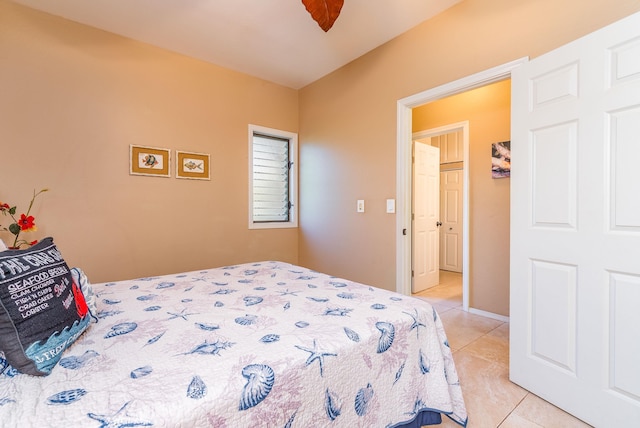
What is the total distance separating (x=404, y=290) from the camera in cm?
271

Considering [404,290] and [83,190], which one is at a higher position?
[83,190]

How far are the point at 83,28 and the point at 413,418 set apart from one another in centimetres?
364

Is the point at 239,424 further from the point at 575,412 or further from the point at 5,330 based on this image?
the point at 575,412

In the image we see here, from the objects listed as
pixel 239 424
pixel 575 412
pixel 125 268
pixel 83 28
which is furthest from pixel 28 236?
pixel 575 412

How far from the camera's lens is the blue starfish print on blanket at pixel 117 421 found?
639mm

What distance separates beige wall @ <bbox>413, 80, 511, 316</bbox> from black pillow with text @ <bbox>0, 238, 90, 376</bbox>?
3236mm

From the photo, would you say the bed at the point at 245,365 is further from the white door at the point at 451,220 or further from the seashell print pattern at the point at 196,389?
the white door at the point at 451,220

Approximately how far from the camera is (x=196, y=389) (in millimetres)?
762

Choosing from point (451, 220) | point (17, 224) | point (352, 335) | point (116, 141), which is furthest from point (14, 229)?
point (451, 220)

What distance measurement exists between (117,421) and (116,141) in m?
2.64

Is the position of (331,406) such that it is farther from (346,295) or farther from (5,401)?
(5,401)

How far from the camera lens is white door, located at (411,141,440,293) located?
385 centimetres

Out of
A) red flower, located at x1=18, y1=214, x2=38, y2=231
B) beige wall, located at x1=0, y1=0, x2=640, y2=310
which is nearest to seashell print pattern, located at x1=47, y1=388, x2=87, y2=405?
red flower, located at x1=18, y1=214, x2=38, y2=231

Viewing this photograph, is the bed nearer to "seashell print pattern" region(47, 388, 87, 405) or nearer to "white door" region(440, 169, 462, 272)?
"seashell print pattern" region(47, 388, 87, 405)
